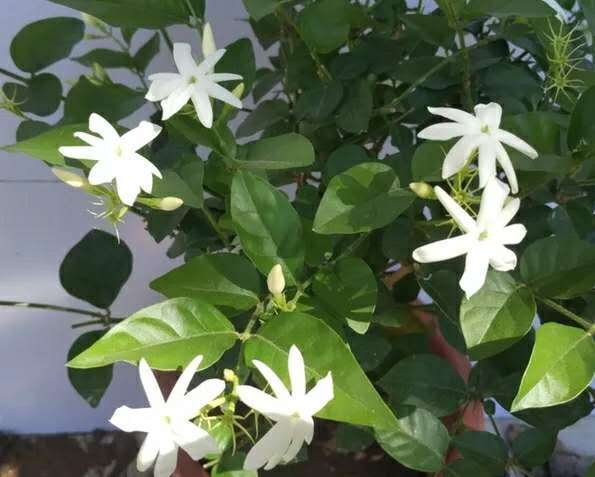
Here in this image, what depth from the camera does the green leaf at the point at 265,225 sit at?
408 mm

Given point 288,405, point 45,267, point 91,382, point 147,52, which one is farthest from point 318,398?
point 45,267

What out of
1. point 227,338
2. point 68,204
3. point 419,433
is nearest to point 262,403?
point 227,338

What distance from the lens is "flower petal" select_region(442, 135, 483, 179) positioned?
36cm

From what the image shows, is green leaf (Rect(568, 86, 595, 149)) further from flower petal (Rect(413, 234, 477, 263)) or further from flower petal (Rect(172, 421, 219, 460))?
flower petal (Rect(172, 421, 219, 460))

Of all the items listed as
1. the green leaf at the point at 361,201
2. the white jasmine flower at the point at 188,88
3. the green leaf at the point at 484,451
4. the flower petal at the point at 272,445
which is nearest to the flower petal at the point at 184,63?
the white jasmine flower at the point at 188,88

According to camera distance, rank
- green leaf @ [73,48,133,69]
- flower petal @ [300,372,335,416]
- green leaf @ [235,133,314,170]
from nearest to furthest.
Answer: flower petal @ [300,372,335,416]
green leaf @ [235,133,314,170]
green leaf @ [73,48,133,69]

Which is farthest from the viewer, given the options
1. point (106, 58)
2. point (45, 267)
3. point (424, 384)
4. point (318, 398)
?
point (45, 267)

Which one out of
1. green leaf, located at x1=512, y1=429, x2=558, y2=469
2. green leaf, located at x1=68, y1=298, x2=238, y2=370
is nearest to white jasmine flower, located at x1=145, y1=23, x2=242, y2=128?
green leaf, located at x1=68, y1=298, x2=238, y2=370

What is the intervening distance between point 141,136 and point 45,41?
0.83 ft

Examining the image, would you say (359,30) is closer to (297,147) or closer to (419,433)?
(297,147)

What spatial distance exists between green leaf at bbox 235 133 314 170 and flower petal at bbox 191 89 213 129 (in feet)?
0.14

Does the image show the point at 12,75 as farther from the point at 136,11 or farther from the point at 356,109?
the point at 356,109

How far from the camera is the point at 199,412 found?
1.18 ft

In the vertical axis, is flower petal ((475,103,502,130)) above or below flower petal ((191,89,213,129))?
below
